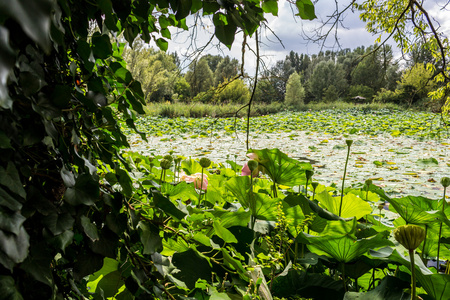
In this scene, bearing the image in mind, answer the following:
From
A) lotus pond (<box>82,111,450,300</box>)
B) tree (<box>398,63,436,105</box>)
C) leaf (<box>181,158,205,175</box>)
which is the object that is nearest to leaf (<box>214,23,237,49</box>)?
lotus pond (<box>82,111,450,300</box>)

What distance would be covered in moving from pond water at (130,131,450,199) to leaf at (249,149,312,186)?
1.08 meters

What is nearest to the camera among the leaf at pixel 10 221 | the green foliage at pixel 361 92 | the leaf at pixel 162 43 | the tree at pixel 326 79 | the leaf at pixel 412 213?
the leaf at pixel 10 221

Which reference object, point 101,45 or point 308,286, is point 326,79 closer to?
point 308,286

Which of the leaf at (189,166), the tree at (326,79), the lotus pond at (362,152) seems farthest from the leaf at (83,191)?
the tree at (326,79)

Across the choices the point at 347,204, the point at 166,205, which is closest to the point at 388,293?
the point at 347,204

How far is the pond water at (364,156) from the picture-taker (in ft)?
9.29

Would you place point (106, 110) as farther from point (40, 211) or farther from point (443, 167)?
point (443, 167)

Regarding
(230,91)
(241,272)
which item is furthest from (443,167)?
(230,91)

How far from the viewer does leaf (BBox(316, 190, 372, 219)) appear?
898 mm

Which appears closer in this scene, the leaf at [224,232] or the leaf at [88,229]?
the leaf at [88,229]

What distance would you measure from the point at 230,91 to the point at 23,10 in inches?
622

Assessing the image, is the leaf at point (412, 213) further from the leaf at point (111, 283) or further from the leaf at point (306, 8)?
the leaf at point (111, 283)

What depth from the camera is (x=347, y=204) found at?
921 mm

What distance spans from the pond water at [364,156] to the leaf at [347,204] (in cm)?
112
